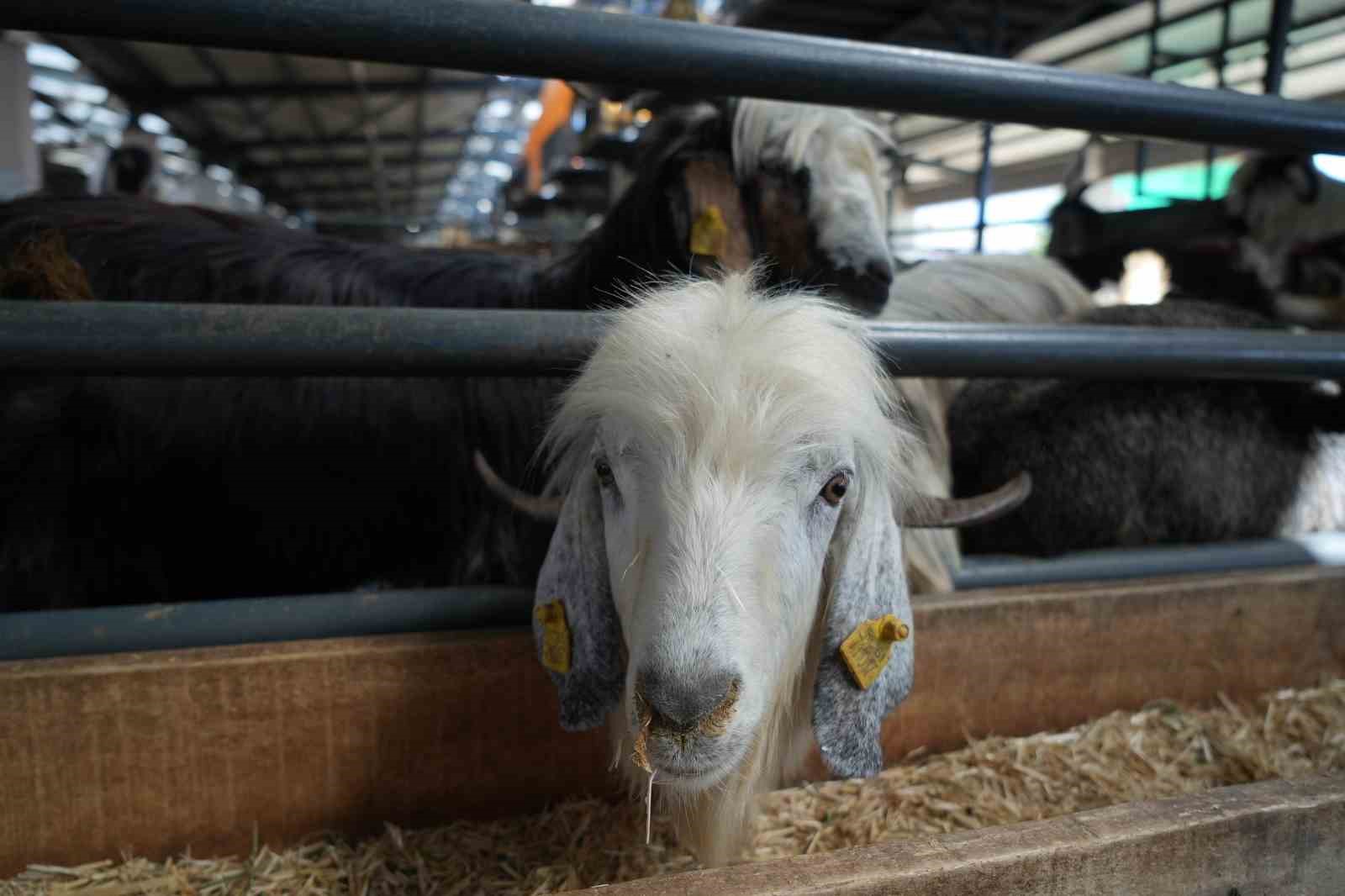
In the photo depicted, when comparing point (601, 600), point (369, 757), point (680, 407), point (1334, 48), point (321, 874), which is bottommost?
point (321, 874)

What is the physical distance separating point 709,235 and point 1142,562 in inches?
55.4

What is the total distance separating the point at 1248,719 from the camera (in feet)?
6.11

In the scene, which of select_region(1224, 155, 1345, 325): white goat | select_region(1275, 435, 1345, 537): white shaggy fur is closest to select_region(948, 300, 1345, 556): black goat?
select_region(1275, 435, 1345, 537): white shaggy fur

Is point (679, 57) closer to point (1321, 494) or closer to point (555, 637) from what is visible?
point (555, 637)

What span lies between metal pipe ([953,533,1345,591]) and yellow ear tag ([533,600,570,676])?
1002mm

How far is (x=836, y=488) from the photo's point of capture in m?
1.20

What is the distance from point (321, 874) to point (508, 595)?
1.76 feet

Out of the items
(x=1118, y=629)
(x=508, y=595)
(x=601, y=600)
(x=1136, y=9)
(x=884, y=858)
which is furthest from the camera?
(x=1136, y=9)

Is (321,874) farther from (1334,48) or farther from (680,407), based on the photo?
(1334,48)

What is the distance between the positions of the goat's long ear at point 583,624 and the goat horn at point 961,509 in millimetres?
616

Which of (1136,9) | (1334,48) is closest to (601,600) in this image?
(1334,48)

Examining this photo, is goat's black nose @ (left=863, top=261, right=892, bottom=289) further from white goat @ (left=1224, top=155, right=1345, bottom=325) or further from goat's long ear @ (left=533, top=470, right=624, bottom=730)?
white goat @ (left=1224, top=155, right=1345, bottom=325)

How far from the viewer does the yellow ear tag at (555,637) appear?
50.6 inches

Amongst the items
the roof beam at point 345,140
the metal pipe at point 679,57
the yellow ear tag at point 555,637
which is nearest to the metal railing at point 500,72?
the metal pipe at point 679,57
